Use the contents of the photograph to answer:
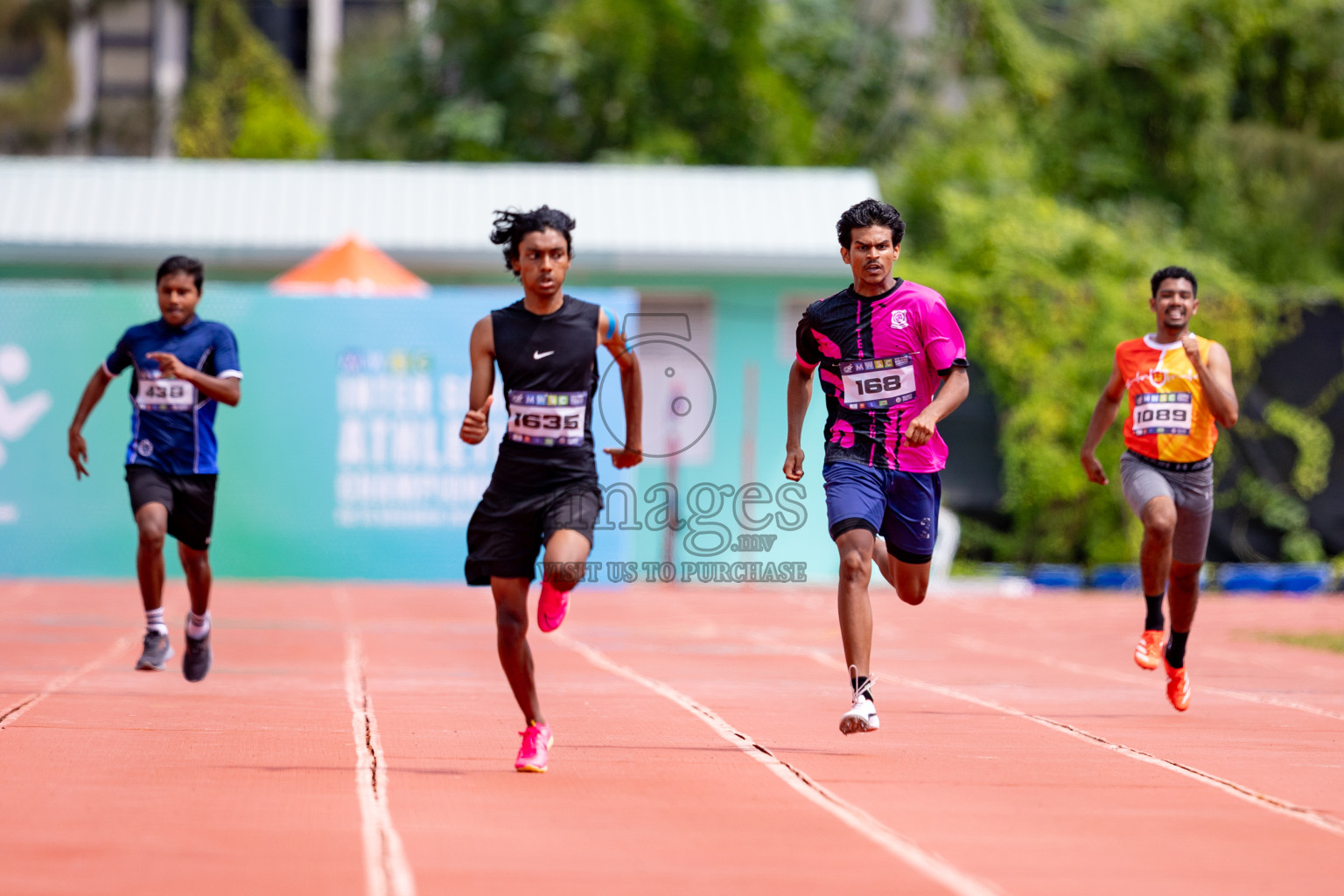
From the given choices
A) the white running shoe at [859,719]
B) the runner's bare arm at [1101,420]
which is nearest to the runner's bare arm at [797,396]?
the white running shoe at [859,719]

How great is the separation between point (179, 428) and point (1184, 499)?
16.8 ft

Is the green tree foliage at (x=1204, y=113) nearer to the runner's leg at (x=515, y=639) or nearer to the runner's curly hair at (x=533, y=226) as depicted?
the runner's curly hair at (x=533, y=226)

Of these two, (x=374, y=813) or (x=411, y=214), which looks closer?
(x=374, y=813)

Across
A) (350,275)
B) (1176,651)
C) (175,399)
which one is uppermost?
(350,275)

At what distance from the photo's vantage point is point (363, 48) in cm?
4603

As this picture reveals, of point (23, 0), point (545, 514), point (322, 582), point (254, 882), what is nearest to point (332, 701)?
point (545, 514)

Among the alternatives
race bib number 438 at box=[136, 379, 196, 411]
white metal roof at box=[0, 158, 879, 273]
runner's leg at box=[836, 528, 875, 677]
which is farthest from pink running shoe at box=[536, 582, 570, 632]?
white metal roof at box=[0, 158, 879, 273]

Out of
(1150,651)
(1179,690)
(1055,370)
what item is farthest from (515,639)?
(1055,370)

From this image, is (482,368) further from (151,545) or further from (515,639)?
(151,545)

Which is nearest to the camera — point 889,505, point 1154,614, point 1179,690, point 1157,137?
point 889,505

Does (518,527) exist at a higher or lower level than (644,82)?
lower

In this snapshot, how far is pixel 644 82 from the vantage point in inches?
1218

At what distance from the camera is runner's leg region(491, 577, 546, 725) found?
6387 mm

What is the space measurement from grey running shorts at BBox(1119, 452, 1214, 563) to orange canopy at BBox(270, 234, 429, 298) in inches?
371
